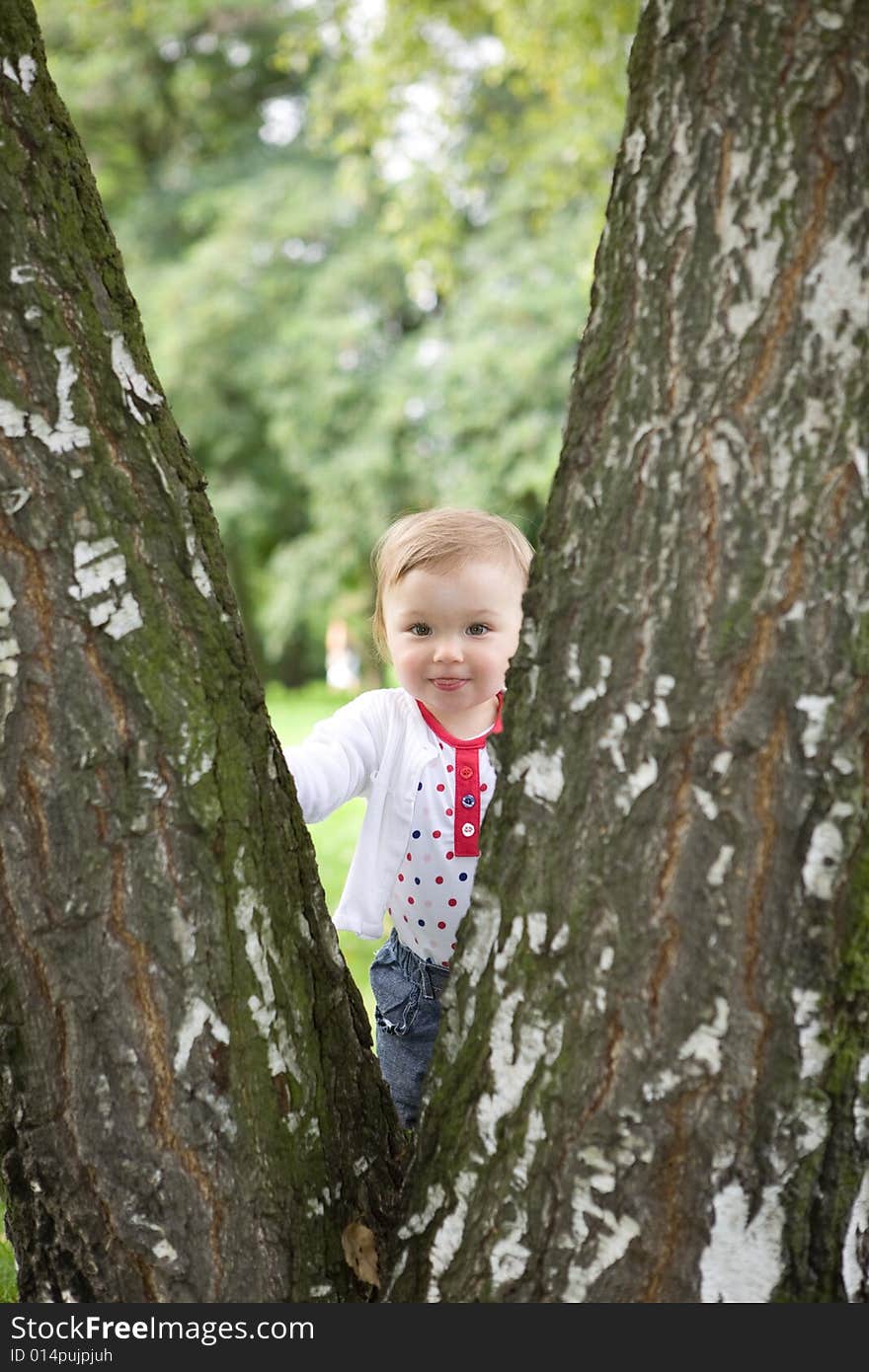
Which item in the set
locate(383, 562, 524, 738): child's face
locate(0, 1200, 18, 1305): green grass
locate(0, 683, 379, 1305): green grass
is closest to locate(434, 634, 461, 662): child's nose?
locate(383, 562, 524, 738): child's face

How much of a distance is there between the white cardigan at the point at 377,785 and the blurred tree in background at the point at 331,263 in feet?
24.2

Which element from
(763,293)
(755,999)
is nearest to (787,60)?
(763,293)

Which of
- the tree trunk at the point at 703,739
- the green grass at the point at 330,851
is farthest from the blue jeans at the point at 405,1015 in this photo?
the tree trunk at the point at 703,739

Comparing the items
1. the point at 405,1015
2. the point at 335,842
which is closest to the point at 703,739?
the point at 405,1015

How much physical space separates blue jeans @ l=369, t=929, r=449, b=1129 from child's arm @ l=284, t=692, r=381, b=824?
A: 15.4 inches

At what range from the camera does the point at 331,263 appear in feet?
63.2

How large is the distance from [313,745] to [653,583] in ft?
3.94

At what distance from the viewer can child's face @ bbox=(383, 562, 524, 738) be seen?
2799mm

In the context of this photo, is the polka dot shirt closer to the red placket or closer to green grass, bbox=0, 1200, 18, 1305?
the red placket

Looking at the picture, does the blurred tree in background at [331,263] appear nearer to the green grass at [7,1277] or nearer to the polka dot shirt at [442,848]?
the polka dot shirt at [442,848]

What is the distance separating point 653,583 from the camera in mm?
1719

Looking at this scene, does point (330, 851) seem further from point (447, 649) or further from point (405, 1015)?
point (447, 649)

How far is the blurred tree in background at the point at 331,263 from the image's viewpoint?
10.7 metres

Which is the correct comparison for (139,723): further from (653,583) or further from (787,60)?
(787,60)
